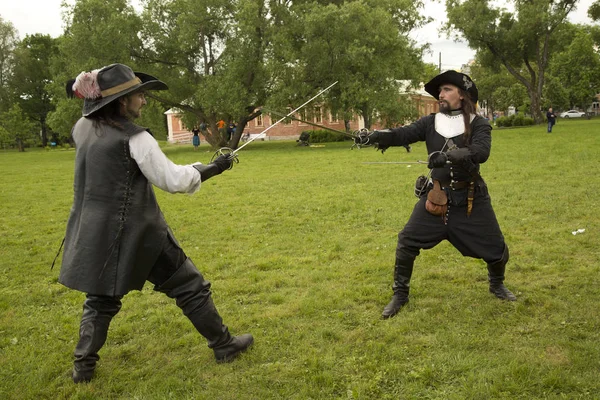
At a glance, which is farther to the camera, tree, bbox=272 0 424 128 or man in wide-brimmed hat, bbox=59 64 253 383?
tree, bbox=272 0 424 128

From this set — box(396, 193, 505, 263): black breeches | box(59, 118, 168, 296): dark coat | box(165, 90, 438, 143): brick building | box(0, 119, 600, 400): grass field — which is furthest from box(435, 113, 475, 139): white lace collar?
box(165, 90, 438, 143): brick building

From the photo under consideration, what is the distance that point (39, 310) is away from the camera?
17.6ft

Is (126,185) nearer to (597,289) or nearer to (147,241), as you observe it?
(147,241)

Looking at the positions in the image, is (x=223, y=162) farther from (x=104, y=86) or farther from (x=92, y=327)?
(x=92, y=327)

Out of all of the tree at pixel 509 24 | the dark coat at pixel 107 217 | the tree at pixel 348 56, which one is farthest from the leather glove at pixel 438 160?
the tree at pixel 509 24

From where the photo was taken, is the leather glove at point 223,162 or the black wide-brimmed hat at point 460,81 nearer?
the leather glove at point 223,162

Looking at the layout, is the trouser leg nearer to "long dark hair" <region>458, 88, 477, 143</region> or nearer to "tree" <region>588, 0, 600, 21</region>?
"long dark hair" <region>458, 88, 477, 143</region>

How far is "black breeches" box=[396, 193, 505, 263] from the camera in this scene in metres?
4.67

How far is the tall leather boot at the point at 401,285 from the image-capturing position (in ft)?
15.9

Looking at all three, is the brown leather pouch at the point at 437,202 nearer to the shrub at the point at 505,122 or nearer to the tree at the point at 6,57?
the shrub at the point at 505,122

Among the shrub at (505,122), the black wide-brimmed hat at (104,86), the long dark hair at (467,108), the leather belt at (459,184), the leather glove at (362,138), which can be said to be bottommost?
the leather belt at (459,184)

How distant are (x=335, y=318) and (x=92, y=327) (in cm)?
213

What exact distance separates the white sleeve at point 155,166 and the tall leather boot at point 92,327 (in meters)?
1.00

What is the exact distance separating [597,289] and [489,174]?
8459 mm
